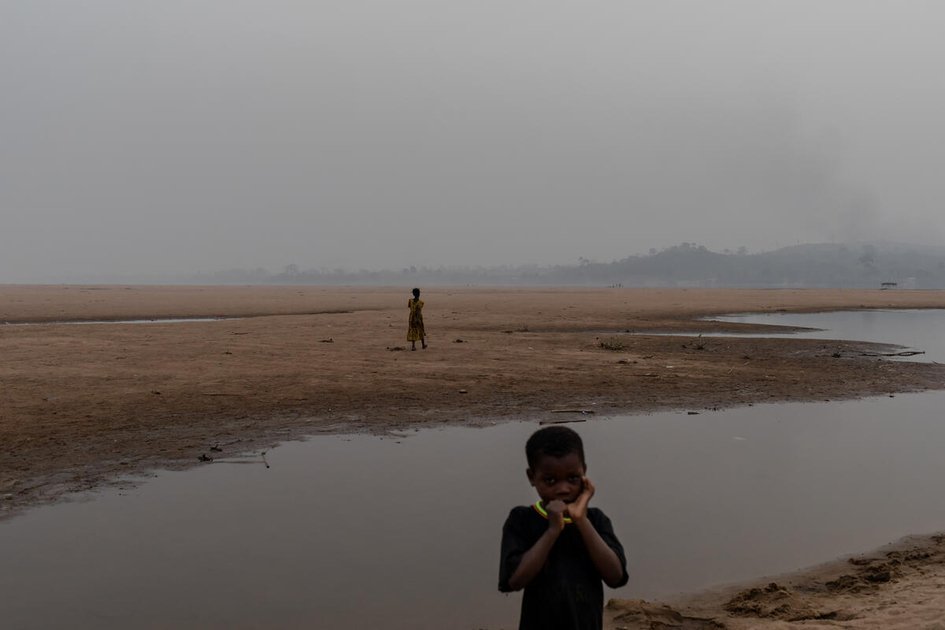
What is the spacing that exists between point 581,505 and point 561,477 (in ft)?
0.49

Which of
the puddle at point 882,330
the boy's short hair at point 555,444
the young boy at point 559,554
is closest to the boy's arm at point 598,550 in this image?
the young boy at point 559,554

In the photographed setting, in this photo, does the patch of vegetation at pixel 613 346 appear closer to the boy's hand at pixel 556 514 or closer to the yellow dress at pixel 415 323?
the yellow dress at pixel 415 323

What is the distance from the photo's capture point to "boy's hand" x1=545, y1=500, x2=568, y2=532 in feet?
8.96

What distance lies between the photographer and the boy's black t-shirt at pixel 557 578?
2.89 meters

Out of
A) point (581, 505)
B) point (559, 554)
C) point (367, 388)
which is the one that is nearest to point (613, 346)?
point (367, 388)

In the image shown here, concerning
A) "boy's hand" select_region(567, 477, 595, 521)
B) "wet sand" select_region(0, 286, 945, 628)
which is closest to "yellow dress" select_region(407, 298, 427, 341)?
"wet sand" select_region(0, 286, 945, 628)

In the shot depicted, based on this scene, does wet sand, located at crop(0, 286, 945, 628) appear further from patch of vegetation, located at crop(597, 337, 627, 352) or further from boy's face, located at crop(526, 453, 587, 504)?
boy's face, located at crop(526, 453, 587, 504)

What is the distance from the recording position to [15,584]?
5.44 meters

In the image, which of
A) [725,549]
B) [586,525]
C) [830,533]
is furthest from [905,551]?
[586,525]

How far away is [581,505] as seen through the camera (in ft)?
9.08

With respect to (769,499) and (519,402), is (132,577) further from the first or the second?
(519,402)

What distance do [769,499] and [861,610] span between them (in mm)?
2802

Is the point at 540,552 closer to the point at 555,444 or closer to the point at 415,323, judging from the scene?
the point at 555,444

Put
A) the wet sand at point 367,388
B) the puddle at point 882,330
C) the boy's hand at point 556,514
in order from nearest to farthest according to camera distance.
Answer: the boy's hand at point 556,514, the wet sand at point 367,388, the puddle at point 882,330
